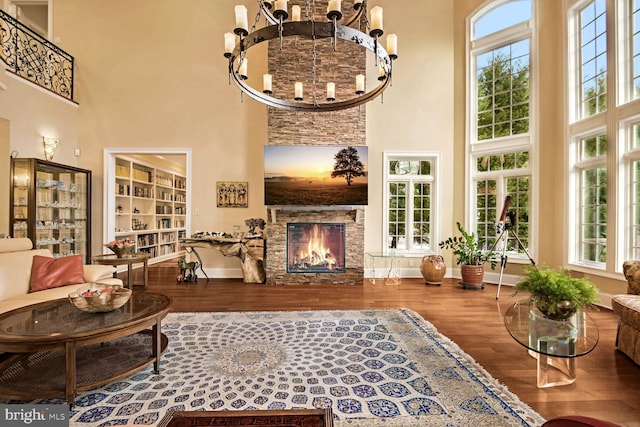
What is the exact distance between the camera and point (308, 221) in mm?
5523

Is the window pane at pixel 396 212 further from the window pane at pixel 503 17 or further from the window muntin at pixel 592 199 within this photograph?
the window pane at pixel 503 17

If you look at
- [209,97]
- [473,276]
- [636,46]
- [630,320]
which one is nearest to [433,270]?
[473,276]

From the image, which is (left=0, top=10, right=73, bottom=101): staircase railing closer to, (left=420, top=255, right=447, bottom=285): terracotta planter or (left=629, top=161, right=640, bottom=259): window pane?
(left=420, top=255, right=447, bottom=285): terracotta planter

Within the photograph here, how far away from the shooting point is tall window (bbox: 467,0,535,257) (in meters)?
5.23

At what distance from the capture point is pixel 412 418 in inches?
69.7

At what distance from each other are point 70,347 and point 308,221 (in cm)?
402

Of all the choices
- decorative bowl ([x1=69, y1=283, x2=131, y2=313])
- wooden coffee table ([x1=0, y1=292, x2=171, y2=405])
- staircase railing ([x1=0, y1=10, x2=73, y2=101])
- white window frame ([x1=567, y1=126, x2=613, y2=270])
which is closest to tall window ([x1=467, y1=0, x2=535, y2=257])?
white window frame ([x1=567, y1=126, x2=613, y2=270])

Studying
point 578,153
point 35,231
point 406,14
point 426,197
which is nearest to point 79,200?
point 35,231

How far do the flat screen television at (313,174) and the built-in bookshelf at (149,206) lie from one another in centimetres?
351

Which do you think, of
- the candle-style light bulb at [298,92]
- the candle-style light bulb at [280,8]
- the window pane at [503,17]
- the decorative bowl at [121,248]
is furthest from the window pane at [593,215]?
the decorative bowl at [121,248]

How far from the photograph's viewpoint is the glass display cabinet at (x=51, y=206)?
4.44 metres

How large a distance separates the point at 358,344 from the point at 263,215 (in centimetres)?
374

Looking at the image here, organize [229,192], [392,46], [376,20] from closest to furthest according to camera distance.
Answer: [376,20], [392,46], [229,192]

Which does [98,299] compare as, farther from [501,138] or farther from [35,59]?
[501,138]
